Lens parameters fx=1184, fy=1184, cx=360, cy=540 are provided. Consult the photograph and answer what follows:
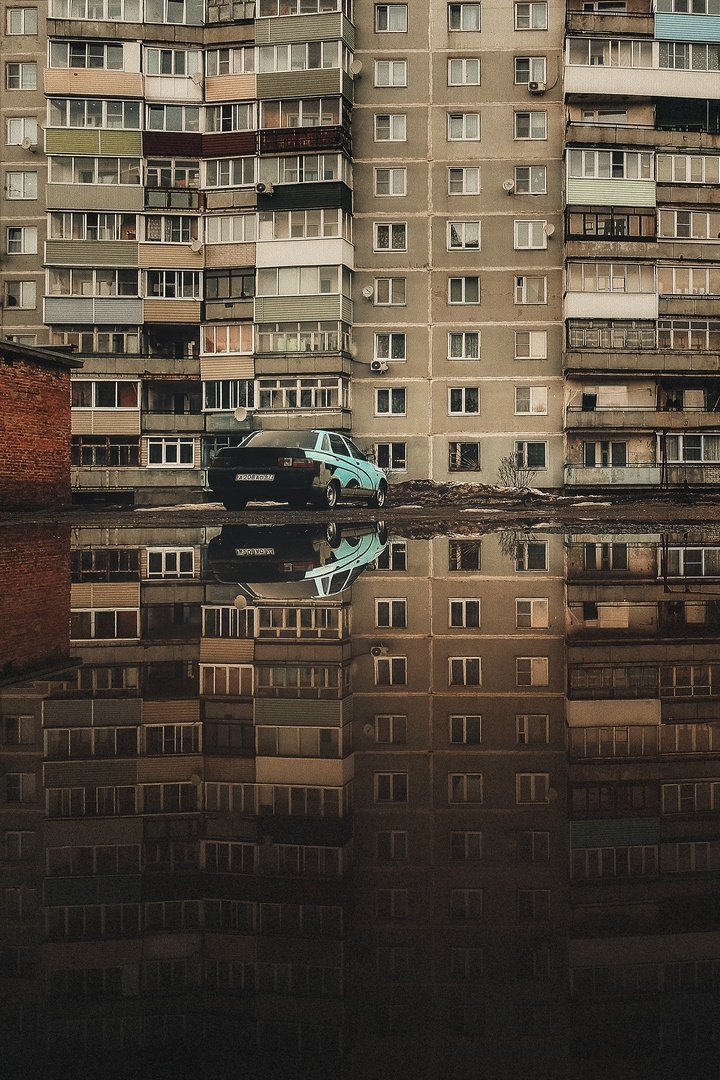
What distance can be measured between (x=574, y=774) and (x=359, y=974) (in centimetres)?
205

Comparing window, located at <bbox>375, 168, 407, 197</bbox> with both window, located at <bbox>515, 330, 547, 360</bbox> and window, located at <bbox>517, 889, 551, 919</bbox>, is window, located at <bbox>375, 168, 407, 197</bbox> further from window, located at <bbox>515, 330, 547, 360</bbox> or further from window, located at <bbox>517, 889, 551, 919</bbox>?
window, located at <bbox>517, 889, 551, 919</bbox>

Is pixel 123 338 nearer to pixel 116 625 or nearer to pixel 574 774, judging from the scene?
pixel 116 625

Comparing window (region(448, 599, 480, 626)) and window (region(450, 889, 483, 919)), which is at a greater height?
window (region(448, 599, 480, 626))

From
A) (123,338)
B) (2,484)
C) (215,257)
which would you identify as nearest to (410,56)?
(215,257)

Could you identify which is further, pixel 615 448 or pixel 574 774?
pixel 615 448

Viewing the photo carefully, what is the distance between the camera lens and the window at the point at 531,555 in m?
15.3

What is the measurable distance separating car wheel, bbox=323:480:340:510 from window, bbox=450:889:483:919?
25.9 meters

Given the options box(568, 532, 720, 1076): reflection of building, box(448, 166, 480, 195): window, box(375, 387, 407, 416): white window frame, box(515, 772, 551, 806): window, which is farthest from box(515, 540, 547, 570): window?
box(448, 166, 480, 195): window

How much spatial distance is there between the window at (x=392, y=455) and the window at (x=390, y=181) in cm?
1235

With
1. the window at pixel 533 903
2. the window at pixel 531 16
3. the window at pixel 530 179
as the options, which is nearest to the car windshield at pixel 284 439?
the window at pixel 533 903

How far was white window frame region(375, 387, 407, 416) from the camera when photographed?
57.1 meters

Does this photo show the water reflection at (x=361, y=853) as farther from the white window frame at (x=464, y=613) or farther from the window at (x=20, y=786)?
the white window frame at (x=464, y=613)

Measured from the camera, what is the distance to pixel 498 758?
16.4 ft

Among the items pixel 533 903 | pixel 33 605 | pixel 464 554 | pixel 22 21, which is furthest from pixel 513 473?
pixel 533 903
